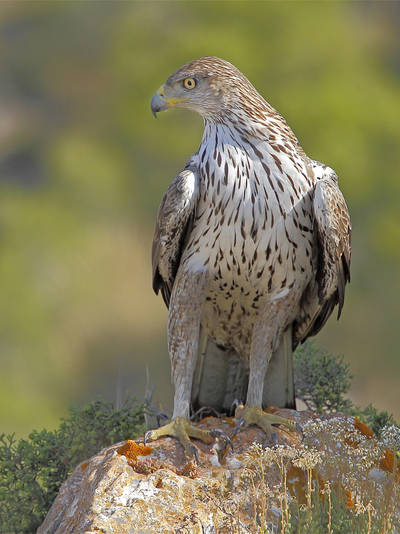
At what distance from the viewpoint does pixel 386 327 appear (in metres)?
12.4

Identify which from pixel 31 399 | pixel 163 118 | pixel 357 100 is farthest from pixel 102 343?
pixel 357 100

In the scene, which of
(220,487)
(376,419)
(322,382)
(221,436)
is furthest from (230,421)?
(322,382)

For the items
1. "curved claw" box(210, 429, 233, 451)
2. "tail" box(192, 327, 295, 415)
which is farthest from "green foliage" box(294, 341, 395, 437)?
"curved claw" box(210, 429, 233, 451)

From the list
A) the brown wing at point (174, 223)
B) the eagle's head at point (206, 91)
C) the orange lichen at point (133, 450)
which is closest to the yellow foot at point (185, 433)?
the orange lichen at point (133, 450)

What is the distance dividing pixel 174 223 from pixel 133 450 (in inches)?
41.8

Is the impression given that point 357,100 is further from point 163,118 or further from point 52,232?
point 52,232

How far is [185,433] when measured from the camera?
10.4 feet

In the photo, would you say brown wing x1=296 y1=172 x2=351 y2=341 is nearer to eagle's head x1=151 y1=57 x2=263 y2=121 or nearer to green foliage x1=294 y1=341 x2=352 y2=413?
eagle's head x1=151 y1=57 x2=263 y2=121

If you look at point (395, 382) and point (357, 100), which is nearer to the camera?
point (395, 382)

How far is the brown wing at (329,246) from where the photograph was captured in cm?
331

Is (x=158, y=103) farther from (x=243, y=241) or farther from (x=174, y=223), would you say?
(x=243, y=241)

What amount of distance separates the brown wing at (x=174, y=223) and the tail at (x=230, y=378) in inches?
15.8

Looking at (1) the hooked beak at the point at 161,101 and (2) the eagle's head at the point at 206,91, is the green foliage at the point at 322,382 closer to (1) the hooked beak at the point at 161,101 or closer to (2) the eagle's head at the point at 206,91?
(2) the eagle's head at the point at 206,91

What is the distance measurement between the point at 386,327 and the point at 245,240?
9.66 meters
